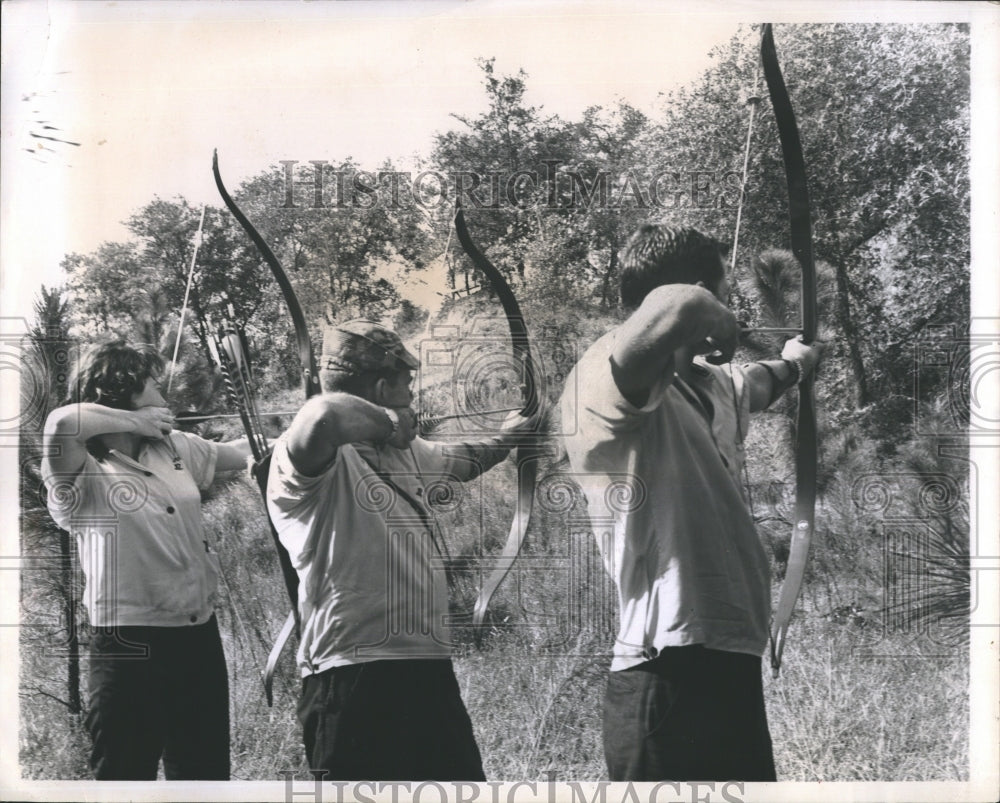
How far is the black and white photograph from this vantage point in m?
4.35

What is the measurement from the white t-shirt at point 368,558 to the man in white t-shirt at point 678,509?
606mm

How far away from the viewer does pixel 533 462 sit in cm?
438

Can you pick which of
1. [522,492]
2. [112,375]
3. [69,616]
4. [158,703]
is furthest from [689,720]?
[112,375]

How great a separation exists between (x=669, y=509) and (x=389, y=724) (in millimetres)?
1294

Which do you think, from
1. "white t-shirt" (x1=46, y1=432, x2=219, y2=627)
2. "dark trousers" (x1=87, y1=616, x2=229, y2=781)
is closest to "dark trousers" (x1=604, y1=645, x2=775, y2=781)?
"dark trousers" (x1=87, y1=616, x2=229, y2=781)

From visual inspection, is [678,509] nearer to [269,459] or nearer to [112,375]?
[269,459]

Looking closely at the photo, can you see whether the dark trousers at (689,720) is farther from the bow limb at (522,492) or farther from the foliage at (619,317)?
the bow limb at (522,492)

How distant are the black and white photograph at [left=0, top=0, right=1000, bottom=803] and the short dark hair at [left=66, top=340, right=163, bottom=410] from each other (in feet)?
0.04

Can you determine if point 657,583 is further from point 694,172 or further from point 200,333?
point 200,333

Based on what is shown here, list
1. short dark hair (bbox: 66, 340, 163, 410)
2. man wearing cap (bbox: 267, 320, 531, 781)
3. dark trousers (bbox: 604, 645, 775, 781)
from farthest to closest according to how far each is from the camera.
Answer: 1. short dark hair (bbox: 66, 340, 163, 410)
2. man wearing cap (bbox: 267, 320, 531, 781)
3. dark trousers (bbox: 604, 645, 775, 781)

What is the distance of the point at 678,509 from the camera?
14.0 feet

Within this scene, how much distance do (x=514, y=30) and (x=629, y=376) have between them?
140 centimetres

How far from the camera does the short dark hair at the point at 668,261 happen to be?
4.37 metres

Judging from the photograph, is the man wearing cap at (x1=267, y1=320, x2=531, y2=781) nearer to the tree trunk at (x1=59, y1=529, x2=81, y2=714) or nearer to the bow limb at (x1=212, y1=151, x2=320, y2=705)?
the bow limb at (x1=212, y1=151, x2=320, y2=705)
